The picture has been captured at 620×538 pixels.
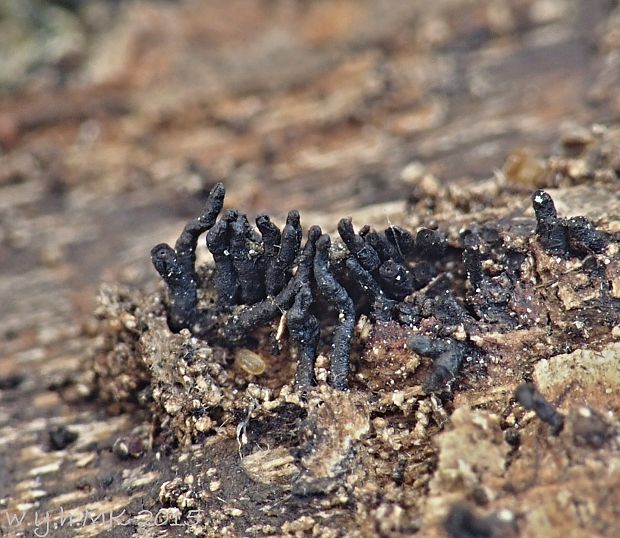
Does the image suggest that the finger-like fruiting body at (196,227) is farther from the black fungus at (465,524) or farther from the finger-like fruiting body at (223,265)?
the black fungus at (465,524)

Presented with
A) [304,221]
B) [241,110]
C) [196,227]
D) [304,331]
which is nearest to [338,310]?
[304,331]

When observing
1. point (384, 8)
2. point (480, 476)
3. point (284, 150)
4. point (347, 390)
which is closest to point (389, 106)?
point (284, 150)

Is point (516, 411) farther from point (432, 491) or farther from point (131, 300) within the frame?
point (131, 300)

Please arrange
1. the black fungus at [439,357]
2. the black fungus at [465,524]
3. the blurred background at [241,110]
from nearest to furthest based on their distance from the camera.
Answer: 1. the black fungus at [465,524]
2. the black fungus at [439,357]
3. the blurred background at [241,110]

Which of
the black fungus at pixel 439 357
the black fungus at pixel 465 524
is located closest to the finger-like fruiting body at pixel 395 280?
the black fungus at pixel 439 357

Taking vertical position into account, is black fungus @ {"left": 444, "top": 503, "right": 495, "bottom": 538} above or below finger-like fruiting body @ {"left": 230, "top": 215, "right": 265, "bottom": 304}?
below

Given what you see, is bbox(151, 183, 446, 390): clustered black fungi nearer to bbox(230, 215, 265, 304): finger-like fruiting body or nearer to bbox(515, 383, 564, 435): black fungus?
bbox(230, 215, 265, 304): finger-like fruiting body

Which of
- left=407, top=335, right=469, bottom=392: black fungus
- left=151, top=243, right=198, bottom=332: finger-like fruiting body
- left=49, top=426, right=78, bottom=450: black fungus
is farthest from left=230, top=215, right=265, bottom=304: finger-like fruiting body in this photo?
left=49, top=426, right=78, bottom=450: black fungus
